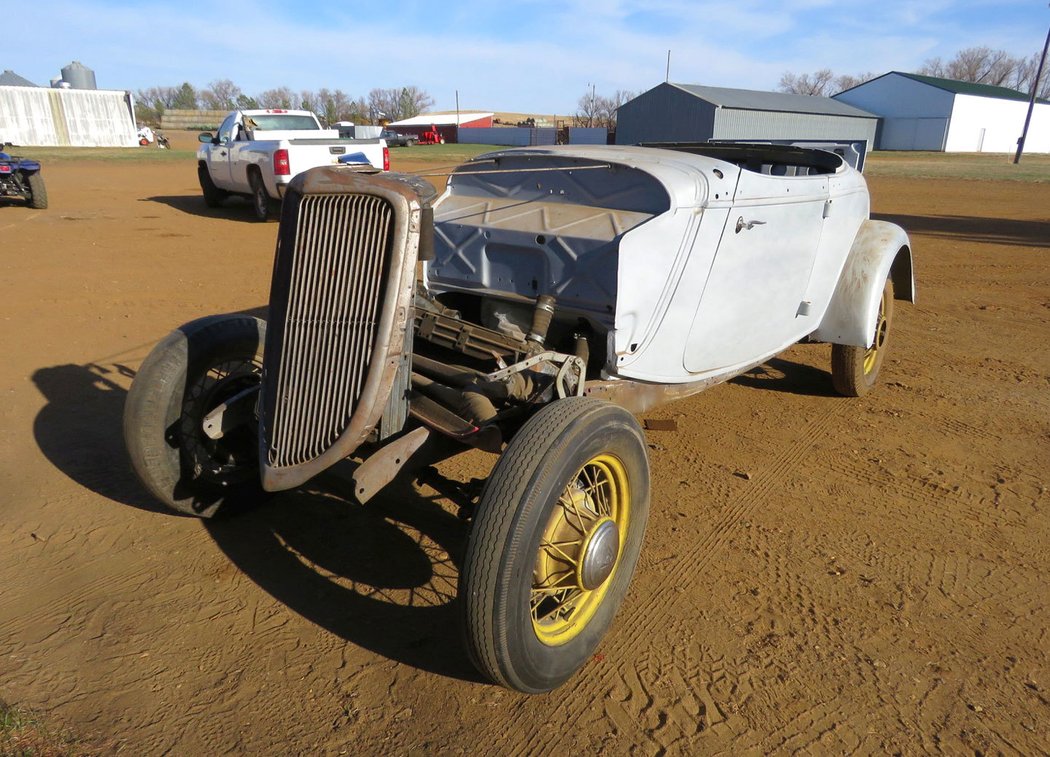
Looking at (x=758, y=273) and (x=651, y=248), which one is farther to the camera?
(x=758, y=273)

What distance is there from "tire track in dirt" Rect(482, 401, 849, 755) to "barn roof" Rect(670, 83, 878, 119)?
39.0 metres

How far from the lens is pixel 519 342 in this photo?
3324 mm

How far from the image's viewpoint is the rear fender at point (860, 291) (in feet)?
15.6

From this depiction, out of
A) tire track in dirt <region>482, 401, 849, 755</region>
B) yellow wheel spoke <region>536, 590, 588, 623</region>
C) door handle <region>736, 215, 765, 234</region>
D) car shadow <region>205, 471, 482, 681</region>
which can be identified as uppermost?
door handle <region>736, 215, 765, 234</region>

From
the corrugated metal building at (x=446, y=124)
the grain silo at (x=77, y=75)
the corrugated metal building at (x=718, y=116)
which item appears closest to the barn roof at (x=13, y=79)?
the grain silo at (x=77, y=75)

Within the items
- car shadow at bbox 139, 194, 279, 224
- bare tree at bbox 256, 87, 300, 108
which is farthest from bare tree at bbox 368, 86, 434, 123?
car shadow at bbox 139, 194, 279, 224

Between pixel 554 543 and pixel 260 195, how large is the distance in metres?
12.1

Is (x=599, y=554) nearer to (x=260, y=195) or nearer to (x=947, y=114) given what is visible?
(x=260, y=195)

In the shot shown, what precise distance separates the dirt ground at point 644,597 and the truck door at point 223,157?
9.01m

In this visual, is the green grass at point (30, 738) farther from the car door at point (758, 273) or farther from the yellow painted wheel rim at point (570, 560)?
the car door at point (758, 273)

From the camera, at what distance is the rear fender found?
476 cm

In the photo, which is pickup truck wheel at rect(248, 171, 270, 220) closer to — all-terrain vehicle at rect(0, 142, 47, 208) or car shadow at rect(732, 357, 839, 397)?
all-terrain vehicle at rect(0, 142, 47, 208)

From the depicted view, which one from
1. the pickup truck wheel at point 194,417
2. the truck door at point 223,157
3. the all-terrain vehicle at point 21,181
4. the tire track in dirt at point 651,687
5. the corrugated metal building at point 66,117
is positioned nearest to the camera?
the tire track in dirt at point 651,687

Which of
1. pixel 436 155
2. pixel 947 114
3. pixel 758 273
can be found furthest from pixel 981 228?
pixel 947 114
